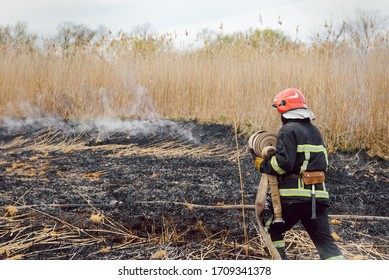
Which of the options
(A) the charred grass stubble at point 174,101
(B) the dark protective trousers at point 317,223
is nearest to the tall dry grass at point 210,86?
(A) the charred grass stubble at point 174,101

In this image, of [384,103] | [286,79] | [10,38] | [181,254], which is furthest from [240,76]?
[181,254]

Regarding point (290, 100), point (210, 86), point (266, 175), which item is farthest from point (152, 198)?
point (210, 86)

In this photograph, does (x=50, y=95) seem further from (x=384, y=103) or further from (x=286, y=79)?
(x=384, y=103)

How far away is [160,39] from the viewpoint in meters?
5.62

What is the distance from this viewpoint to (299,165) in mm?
1721

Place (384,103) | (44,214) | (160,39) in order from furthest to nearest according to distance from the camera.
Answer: (160,39) < (384,103) < (44,214)

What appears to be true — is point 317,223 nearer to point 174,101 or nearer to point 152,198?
point 152,198

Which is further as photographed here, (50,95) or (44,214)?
(50,95)

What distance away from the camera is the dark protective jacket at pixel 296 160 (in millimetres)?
1683

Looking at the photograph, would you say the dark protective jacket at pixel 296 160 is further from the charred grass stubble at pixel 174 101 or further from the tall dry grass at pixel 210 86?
the tall dry grass at pixel 210 86

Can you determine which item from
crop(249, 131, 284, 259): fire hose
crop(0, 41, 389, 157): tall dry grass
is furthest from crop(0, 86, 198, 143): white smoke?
crop(249, 131, 284, 259): fire hose

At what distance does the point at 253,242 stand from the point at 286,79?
7.47ft

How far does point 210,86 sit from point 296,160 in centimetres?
311

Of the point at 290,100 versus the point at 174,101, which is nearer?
the point at 290,100
